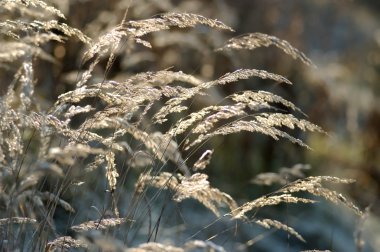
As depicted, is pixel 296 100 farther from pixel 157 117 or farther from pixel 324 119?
pixel 157 117

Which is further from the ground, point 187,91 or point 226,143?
point 226,143

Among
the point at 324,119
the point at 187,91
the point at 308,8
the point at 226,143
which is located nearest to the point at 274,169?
the point at 226,143

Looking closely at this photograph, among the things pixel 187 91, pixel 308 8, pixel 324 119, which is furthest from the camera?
pixel 308 8

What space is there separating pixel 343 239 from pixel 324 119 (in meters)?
1.53

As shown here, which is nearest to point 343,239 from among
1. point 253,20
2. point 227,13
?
point 227,13

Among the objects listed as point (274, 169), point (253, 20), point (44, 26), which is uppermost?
point (253, 20)

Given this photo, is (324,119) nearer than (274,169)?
No

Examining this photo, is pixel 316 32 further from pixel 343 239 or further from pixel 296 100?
pixel 343 239

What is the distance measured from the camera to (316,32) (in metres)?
8.04

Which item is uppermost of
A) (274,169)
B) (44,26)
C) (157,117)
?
(274,169)

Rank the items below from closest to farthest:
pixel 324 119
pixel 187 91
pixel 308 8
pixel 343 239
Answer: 1. pixel 187 91
2. pixel 343 239
3. pixel 324 119
4. pixel 308 8

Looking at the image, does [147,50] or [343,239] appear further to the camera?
[147,50]

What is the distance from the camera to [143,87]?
8.30 feet

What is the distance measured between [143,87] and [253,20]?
4.52m
